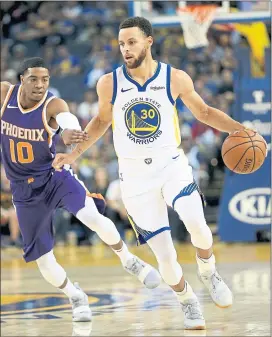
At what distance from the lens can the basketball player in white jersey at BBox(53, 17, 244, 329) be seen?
6738 millimetres

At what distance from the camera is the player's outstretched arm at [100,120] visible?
6848mm

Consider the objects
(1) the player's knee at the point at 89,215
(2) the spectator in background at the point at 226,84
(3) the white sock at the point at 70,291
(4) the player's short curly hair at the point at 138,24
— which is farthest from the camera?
(2) the spectator in background at the point at 226,84

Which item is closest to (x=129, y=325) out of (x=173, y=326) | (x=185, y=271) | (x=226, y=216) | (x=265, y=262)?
(x=173, y=326)

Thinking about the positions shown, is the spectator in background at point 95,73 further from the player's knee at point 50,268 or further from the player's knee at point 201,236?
the player's knee at point 201,236

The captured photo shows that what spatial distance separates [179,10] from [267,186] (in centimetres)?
307

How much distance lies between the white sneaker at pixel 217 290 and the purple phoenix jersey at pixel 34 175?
56.4 inches

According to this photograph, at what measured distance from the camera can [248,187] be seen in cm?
1441

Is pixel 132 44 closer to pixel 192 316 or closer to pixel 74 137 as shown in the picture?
pixel 74 137

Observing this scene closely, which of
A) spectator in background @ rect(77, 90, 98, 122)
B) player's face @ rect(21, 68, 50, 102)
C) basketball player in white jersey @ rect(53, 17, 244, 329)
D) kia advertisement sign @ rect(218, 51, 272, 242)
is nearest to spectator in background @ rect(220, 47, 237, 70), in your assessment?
spectator in background @ rect(77, 90, 98, 122)

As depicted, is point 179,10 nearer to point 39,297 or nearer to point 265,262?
point 265,262

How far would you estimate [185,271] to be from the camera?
11680 millimetres

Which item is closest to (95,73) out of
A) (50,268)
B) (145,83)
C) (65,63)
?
(65,63)

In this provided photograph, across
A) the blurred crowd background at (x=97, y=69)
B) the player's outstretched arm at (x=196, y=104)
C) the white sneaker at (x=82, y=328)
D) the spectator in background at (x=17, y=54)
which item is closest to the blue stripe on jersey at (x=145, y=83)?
the player's outstretched arm at (x=196, y=104)

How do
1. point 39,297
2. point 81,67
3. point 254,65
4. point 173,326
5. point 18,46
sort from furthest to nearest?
point 18,46, point 81,67, point 254,65, point 39,297, point 173,326
